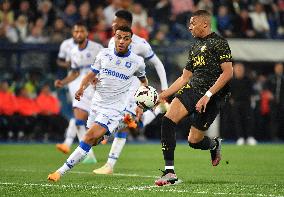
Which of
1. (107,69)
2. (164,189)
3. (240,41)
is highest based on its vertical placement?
(240,41)

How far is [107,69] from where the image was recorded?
1281 centimetres

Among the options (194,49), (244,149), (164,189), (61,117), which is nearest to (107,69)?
(194,49)

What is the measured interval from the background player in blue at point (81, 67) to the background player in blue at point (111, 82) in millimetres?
2938

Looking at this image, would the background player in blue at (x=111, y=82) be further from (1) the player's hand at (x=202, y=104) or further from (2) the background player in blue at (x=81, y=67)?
(2) the background player in blue at (x=81, y=67)

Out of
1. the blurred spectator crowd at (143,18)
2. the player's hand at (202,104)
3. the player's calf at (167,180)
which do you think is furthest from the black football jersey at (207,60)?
the blurred spectator crowd at (143,18)

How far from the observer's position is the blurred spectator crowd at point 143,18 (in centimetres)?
2425

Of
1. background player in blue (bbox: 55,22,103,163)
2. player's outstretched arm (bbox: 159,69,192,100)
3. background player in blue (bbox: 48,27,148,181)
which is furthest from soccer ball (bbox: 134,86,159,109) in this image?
background player in blue (bbox: 55,22,103,163)

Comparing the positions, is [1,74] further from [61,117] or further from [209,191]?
[209,191]

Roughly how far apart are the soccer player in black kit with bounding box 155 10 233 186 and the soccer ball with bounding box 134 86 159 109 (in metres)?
0.18

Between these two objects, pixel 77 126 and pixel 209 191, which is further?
pixel 77 126

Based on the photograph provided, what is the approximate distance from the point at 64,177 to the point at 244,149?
9210 mm

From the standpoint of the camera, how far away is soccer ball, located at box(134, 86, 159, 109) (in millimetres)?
11906

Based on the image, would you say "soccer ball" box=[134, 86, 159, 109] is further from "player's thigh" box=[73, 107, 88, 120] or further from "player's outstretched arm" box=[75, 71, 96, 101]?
"player's thigh" box=[73, 107, 88, 120]

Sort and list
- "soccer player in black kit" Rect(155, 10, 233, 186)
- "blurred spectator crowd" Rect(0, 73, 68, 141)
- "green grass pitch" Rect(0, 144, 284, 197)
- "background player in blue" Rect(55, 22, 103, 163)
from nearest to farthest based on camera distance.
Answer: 1. "green grass pitch" Rect(0, 144, 284, 197)
2. "soccer player in black kit" Rect(155, 10, 233, 186)
3. "background player in blue" Rect(55, 22, 103, 163)
4. "blurred spectator crowd" Rect(0, 73, 68, 141)
